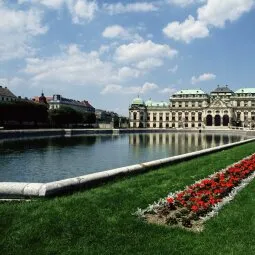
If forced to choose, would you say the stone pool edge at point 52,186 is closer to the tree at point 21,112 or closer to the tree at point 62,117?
the tree at point 21,112

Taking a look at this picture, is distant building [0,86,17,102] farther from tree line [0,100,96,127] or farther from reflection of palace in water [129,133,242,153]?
reflection of palace in water [129,133,242,153]

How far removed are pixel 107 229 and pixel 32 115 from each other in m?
117

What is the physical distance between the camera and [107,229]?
35.9 ft

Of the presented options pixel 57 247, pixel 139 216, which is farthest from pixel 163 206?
pixel 57 247

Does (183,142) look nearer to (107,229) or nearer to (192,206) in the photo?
(192,206)

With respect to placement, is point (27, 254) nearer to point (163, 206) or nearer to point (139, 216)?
point (139, 216)

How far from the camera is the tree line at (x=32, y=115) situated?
4447 inches

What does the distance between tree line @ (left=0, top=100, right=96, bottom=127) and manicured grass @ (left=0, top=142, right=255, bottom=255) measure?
98313 mm

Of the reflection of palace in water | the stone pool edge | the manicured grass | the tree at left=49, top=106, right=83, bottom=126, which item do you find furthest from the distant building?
the manicured grass

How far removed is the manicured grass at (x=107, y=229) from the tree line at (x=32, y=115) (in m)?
98.3

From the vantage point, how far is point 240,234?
35.2 feet

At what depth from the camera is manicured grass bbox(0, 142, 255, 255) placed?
971 centimetres

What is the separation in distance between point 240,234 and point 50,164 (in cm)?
2528

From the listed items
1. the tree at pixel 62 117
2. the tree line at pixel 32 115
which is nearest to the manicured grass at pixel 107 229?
the tree line at pixel 32 115
